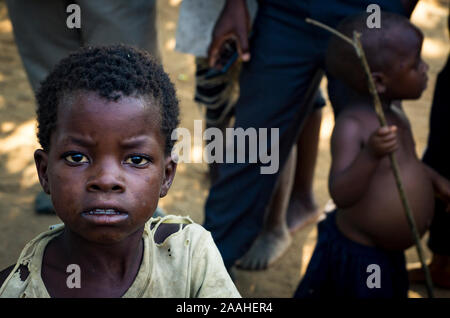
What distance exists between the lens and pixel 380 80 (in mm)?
2406

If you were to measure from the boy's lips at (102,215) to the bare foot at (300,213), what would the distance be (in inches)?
101

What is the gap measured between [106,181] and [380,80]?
5.03 feet

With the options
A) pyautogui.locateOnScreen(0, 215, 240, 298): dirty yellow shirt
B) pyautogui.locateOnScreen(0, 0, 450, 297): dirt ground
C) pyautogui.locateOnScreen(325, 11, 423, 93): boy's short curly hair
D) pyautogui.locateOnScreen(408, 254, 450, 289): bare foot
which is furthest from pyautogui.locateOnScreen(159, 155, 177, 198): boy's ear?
pyautogui.locateOnScreen(408, 254, 450, 289): bare foot

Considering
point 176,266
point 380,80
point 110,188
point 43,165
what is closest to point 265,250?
point 380,80

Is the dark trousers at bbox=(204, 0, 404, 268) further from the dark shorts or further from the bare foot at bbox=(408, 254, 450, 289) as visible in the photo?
the bare foot at bbox=(408, 254, 450, 289)

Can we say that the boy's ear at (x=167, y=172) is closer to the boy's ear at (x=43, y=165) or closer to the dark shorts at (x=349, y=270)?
the boy's ear at (x=43, y=165)

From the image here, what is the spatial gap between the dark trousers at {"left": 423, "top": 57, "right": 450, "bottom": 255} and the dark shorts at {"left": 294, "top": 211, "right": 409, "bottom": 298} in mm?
668

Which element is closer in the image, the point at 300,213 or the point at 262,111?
the point at 262,111

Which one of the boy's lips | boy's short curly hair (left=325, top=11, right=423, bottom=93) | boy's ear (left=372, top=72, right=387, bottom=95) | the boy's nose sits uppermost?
boy's short curly hair (left=325, top=11, right=423, bottom=93)

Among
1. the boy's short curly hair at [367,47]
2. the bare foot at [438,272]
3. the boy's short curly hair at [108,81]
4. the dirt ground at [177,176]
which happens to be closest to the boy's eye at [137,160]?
the boy's short curly hair at [108,81]

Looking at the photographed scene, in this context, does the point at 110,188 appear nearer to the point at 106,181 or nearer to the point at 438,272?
the point at 106,181

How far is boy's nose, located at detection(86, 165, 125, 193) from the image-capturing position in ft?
4.15
